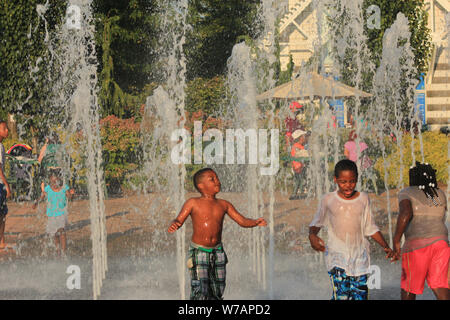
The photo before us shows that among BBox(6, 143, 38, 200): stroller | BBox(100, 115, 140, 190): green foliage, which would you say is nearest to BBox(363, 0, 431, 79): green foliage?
BBox(100, 115, 140, 190): green foliage

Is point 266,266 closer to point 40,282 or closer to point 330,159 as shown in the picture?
point 40,282

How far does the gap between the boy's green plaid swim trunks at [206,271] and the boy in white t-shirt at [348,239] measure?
71cm

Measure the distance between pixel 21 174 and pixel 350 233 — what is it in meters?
11.0

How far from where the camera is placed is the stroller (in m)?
14.4

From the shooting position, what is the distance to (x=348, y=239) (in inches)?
185

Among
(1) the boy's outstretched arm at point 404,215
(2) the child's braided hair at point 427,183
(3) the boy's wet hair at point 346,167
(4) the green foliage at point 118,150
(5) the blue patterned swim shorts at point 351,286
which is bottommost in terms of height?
(5) the blue patterned swim shorts at point 351,286

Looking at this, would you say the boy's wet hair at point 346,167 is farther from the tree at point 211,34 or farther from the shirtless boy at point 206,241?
the tree at point 211,34

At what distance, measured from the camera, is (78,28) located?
17234mm

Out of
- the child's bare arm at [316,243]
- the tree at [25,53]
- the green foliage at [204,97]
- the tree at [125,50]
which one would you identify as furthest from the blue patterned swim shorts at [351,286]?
the tree at [125,50]

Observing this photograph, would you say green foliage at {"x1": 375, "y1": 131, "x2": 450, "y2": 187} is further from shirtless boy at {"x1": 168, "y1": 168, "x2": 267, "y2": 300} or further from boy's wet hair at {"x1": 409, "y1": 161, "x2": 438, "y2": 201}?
shirtless boy at {"x1": 168, "y1": 168, "x2": 267, "y2": 300}

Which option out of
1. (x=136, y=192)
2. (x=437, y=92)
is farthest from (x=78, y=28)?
(x=437, y=92)

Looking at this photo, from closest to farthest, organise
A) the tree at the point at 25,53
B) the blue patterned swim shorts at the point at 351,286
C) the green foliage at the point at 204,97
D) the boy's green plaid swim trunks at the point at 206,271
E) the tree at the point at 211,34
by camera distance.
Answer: the blue patterned swim shorts at the point at 351,286
the boy's green plaid swim trunks at the point at 206,271
the tree at the point at 25,53
the green foliage at the point at 204,97
the tree at the point at 211,34

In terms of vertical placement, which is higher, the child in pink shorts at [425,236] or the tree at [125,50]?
the tree at [125,50]

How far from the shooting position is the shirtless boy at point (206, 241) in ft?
16.3
